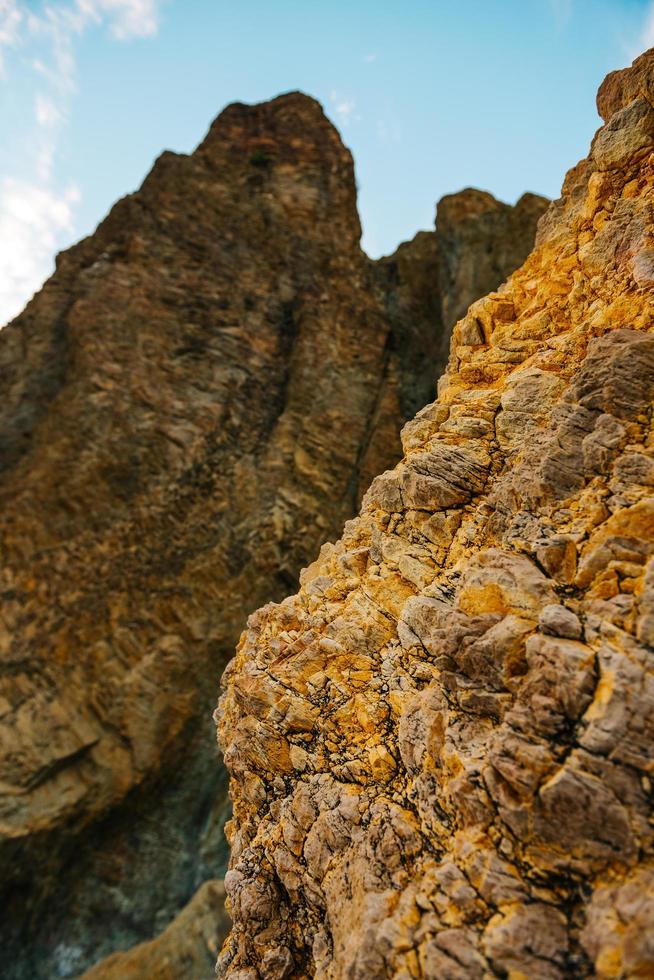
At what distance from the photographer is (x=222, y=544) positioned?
25.0m

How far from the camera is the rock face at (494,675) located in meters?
5.28

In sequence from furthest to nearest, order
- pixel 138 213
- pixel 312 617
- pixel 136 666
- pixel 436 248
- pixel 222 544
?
pixel 436 248 → pixel 138 213 → pixel 222 544 → pixel 136 666 → pixel 312 617

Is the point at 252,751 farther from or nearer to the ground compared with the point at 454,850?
nearer to the ground

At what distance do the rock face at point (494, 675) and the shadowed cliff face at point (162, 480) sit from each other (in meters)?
13.4

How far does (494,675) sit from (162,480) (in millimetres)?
20901

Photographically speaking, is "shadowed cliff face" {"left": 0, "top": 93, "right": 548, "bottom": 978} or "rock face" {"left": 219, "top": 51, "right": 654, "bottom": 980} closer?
"rock face" {"left": 219, "top": 51, "right": 654, "bottom": 980}

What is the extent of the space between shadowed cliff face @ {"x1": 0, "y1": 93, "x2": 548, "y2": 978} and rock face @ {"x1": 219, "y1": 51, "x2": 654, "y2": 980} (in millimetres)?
13416

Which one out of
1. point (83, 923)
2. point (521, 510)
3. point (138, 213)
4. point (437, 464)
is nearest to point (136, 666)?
point (83, 923)

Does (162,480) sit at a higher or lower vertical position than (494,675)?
higher

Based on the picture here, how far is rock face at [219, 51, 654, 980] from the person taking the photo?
5.28 meters

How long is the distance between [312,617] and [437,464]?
153 inches

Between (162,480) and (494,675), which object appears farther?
(162,480)

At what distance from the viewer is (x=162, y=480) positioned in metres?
24.9

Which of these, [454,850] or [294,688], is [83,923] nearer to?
[294,688]
